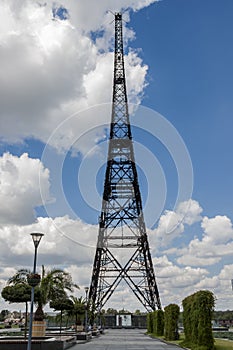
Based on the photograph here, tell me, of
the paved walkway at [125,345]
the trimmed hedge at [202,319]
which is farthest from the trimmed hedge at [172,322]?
the trimmed hedge at [202,319]

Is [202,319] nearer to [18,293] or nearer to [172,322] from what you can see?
[172,322]

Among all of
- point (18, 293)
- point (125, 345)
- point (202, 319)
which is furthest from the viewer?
point (18, 293)

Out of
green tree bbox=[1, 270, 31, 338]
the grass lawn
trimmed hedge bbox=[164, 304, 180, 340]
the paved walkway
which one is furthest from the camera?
green tree bbox=[1, 270, 31, 338]

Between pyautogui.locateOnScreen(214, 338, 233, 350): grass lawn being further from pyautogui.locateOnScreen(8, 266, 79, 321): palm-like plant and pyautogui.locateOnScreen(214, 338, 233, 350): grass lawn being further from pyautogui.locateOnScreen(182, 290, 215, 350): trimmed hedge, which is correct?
pyautogui.locateOnScreen(8, 266, 79, 321): palm-like plant

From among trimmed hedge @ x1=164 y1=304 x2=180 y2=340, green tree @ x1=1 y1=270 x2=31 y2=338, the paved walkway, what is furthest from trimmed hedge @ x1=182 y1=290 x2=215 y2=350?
green tree @ x1=1 y1=270 x2=31 y2=338

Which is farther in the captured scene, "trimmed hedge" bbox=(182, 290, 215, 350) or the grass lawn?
the grass lawn

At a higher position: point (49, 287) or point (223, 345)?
point (49, 287)

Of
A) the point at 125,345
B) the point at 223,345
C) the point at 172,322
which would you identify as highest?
the point at 172,322

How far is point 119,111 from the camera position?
5559cm

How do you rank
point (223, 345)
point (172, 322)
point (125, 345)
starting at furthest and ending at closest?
1. point (172, 322)
2. point (125, 345)
3. point (223, 345)

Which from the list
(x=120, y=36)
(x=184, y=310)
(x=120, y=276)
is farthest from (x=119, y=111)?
(x=184, y=310)

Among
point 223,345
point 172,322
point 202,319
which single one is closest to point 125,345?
point 172,322

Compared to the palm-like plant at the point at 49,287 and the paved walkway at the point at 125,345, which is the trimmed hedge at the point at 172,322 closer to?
the paved walkway at the point at 125,345

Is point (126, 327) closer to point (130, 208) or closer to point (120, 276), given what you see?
point (120, 276)
